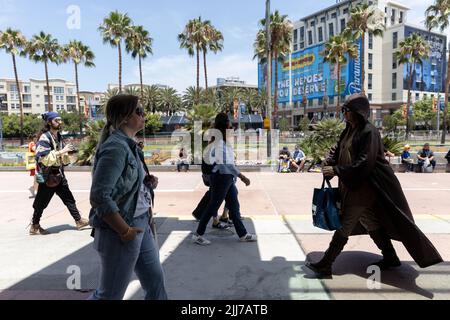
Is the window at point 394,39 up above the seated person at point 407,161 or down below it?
above

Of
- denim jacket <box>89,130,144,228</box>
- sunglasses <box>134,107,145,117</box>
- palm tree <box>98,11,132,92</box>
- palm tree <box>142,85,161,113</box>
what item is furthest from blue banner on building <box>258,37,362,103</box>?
denim jacket <box>89,130,144,228</box>

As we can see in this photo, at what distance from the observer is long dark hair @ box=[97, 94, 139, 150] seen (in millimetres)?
2309

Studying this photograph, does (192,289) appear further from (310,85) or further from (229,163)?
(310,85)

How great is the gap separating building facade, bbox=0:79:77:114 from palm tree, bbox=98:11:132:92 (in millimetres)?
82550

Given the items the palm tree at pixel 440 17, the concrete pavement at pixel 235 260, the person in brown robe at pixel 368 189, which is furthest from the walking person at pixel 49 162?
the palm tree at pixel 440 17

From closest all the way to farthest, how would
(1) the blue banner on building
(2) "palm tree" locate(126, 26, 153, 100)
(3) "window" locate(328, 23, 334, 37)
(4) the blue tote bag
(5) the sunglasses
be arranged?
(5) the sunglasses < (4) the blue tote bag < (2) "palm tree" locate(126, 26, 153, 100) < (1) the blue banner on building < (3) "window" locate(328, 23, 334, 37)

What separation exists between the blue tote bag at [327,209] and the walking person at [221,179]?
4.11ft

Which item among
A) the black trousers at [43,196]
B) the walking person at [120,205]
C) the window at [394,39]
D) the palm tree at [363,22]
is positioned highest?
the window at [394,39]

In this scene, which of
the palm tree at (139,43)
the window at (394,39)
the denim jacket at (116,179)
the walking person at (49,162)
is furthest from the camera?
the window at (394,39)

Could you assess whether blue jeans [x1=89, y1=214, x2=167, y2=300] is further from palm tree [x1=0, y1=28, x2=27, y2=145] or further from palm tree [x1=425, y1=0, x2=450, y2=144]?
palm tree [x1=0, y1=28, x2=27, y2=145]

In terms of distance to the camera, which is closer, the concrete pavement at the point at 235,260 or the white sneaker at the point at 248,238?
the concrete pavement at the point at 235,260

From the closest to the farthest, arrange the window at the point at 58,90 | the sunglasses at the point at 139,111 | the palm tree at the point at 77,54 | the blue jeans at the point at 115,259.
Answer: the blue jeans at the point at 115,259 → the sunglasses at the point at 139,111 → the palm tree at the point at 77,54 → the window at the point at 58,90

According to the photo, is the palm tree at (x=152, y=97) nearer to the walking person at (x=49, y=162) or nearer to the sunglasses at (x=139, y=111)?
the walking person at (x=49, y=162)

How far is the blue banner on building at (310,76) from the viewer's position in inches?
3285
